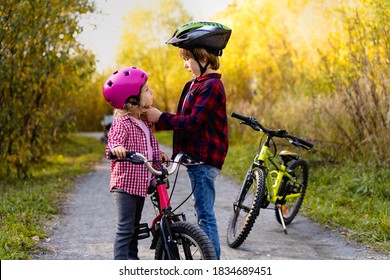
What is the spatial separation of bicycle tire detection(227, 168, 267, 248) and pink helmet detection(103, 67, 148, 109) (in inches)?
79.3

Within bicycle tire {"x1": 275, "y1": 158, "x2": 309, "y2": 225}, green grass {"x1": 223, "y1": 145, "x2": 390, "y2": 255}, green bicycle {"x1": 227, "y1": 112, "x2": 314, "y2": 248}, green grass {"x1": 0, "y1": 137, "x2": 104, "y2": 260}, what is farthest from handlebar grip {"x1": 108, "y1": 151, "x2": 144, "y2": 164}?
bicycle tire {"x1": 275, "y1": 158, "x2": 309, "y2": 225}

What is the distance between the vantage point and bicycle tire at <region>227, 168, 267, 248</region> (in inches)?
213

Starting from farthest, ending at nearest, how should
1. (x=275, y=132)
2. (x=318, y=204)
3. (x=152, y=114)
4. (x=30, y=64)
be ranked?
1. (x=30, y=64)
2. (x=318, y=204)
3. (x=275, y=132)
4. (x=152, y=114)

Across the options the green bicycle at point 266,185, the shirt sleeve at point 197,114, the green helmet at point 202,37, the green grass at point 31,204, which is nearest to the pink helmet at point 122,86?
the shirt sleeve at point 197,114

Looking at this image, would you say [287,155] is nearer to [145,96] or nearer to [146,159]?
[145,96]

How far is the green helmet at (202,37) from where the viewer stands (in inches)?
156

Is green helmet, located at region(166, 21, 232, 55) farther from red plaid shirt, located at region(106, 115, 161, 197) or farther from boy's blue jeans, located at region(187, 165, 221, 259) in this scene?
boy's blue jeans, located at region(187, 165, 221, 259)

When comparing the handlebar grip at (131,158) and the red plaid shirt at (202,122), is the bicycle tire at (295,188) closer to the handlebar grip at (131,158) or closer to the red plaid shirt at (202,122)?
the red plaid shirt at (202,122)

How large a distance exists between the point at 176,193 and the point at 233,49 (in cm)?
964

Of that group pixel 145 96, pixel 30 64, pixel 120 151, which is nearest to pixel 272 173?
pixel 145 96

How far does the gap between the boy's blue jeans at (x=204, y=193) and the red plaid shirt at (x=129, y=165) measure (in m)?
0.37

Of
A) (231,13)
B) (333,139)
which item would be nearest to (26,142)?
(333,139)

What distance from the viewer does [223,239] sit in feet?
19.2

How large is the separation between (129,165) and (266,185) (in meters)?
2.10
